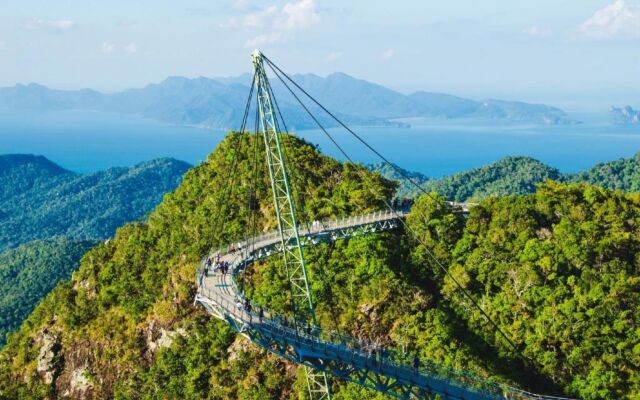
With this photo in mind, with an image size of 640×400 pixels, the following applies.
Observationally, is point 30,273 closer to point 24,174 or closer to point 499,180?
point 499,180

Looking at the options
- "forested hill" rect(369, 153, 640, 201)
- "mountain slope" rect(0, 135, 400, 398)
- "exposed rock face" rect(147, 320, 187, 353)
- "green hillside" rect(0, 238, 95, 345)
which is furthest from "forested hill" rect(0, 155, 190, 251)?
"exposed rock face" rect(147, 320, 187, 353)

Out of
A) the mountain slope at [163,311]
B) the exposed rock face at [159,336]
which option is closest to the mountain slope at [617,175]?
the mountain slope at [163,311]

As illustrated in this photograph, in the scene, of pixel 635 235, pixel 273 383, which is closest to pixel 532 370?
pixel 635 235

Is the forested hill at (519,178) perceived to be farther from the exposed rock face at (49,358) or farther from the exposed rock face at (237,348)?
the exposed rock face at (237,348)

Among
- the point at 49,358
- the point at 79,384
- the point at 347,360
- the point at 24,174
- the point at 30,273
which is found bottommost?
the point at 30,273

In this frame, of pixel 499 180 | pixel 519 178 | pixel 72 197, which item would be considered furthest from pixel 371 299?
pixel 72 197

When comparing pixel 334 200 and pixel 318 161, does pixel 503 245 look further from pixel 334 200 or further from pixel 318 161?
pixel 318 161
